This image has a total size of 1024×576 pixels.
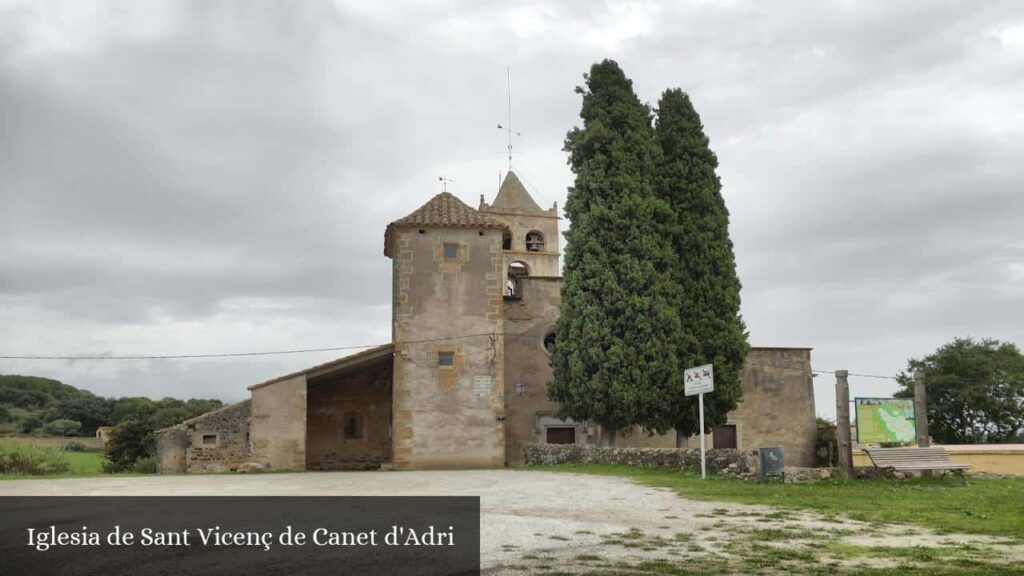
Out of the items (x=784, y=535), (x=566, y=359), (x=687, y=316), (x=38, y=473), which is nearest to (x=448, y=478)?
(x=566, y=359)

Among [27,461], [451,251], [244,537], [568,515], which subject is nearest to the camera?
[244,537]

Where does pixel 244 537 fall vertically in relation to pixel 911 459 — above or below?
below

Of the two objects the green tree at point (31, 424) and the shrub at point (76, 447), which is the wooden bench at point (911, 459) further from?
the green tree at point (31, 424)

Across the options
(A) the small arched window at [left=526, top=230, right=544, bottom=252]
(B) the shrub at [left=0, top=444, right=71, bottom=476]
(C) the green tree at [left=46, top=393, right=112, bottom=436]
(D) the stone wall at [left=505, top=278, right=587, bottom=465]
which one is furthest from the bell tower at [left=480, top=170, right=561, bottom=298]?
(C) the green tree at [left=46, top=393, right=112, bottom=436]

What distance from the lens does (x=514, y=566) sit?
7500 millimetres

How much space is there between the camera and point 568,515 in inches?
439

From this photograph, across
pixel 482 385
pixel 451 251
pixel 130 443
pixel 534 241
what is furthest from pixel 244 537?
pixel 534 241

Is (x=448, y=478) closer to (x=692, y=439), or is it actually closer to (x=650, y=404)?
(x=650, y=404)

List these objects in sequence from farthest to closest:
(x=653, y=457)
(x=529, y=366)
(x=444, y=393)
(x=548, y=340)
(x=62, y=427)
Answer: (x=62, y=427) < (x=548, y=340) < (x=529, y=366) < (x=444, y=393) < (x=653, y=457)

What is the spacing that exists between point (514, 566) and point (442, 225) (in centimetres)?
2026

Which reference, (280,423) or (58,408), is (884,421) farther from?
(58,408)

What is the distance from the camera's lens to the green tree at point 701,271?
2477 centimetres

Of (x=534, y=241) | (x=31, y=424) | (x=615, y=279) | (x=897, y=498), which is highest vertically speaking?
(x=534, y=241)

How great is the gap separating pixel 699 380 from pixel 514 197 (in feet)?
93.0
